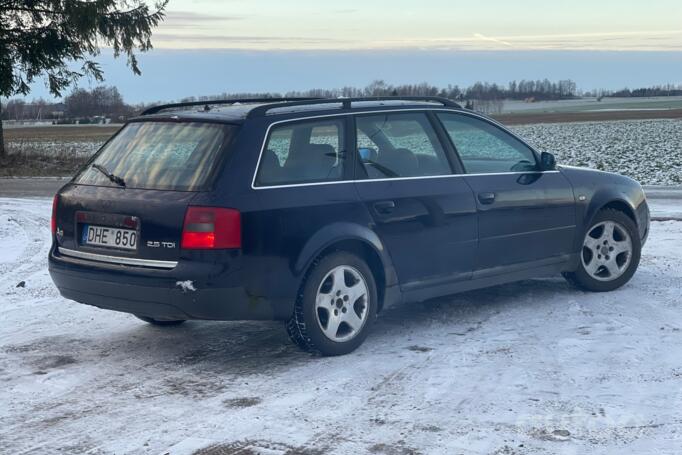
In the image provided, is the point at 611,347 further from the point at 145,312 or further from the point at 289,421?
the point at 145,312

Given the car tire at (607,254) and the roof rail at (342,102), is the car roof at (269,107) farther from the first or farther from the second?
the car tire at (607,254)

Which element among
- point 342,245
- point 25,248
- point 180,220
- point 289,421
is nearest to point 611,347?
point 342,245

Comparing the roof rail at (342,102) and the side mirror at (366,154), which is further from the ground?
the roof rail at (342,102)

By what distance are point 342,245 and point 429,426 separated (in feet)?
5.87

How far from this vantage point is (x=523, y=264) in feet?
25.1

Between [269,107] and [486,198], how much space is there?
5.99 feet

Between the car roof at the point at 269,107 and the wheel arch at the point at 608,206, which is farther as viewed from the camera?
the wheel arch at the point at 608,206

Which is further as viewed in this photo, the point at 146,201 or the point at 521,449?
the point at 146,201

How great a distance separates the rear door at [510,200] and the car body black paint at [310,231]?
0.01 meters

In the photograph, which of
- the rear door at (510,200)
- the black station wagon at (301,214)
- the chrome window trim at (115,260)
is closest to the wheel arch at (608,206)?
the rear door at (510,200)

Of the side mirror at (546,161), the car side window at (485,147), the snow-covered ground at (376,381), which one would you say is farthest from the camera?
the side mirror at (546,161)

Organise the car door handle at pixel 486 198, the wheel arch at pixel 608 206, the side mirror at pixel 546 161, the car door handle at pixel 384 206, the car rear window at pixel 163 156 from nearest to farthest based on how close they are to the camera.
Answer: the car rear window at pixel 163 156 → the car door handle at pixel 384 206 → the car door handle at pixel 486 198 → the side mirror at pixel 546 161 → the wheel arch at pixel 608 206

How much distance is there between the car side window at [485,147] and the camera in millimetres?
7430

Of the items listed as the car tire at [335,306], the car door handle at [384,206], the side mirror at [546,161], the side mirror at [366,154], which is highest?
the side mirror at [366,154]
